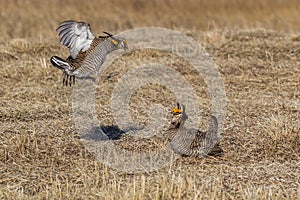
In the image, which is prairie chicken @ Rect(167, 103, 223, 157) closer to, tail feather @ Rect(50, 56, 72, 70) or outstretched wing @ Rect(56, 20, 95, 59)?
tail feather @ Rect(50, 56, 72, 70)

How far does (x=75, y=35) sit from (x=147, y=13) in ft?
30.2

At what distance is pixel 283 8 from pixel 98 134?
11.6 meters

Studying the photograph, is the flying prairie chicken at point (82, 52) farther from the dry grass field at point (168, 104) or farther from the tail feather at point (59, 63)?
the dry grass field at point (168, 104)

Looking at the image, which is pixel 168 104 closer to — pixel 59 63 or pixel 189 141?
pixel 59 63

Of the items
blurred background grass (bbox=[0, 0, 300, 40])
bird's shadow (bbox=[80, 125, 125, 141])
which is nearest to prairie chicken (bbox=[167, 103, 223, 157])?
bird's shadow (bbox=[80, 125, 125, 141])

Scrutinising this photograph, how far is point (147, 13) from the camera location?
54.6 ft

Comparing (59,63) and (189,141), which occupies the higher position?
(59,63)

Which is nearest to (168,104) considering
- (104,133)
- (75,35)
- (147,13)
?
(104,133)

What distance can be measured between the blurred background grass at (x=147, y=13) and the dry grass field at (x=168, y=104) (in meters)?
4.56

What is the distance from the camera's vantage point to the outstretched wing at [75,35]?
7.50 meters

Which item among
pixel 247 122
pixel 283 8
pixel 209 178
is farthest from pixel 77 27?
pixel 283 8

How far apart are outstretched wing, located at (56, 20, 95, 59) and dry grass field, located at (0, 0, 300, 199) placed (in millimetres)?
513

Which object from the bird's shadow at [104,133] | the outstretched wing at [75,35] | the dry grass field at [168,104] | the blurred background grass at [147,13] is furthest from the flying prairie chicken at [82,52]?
the blurred background grass at [147,13]

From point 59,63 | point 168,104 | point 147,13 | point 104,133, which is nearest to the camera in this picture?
point 104,133
